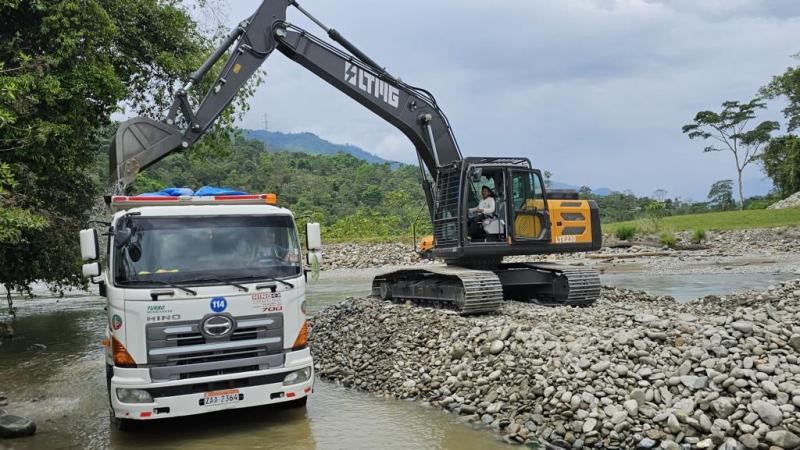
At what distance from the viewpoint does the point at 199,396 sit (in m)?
6.99

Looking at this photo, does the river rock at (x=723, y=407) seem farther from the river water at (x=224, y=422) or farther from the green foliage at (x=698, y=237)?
the green foliage at (x=698, y=237)

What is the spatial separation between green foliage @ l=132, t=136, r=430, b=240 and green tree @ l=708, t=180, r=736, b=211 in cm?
3111

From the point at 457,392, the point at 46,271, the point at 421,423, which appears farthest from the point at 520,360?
the point at 46,271

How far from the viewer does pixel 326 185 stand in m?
65.5

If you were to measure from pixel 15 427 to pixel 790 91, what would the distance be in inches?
2312

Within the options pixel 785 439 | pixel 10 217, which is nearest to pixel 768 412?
pixel 785 439

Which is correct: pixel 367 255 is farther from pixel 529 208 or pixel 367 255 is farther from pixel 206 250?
pixel 206 250

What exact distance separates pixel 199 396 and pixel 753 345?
616 cm

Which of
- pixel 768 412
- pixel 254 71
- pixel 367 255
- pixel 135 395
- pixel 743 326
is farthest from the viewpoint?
pixel 367 255

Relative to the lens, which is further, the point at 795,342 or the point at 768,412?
the point at 795,342

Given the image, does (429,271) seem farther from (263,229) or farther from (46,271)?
(46,271)

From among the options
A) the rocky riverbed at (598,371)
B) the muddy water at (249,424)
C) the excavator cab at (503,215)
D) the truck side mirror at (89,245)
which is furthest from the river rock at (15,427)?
the excavator cab at (503,215)

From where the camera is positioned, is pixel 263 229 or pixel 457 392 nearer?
pixel 263 229

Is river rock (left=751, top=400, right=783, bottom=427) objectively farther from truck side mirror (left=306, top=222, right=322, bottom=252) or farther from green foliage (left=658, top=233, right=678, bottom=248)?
green foliage (left=658, top=233, right=678, bottom=248)
